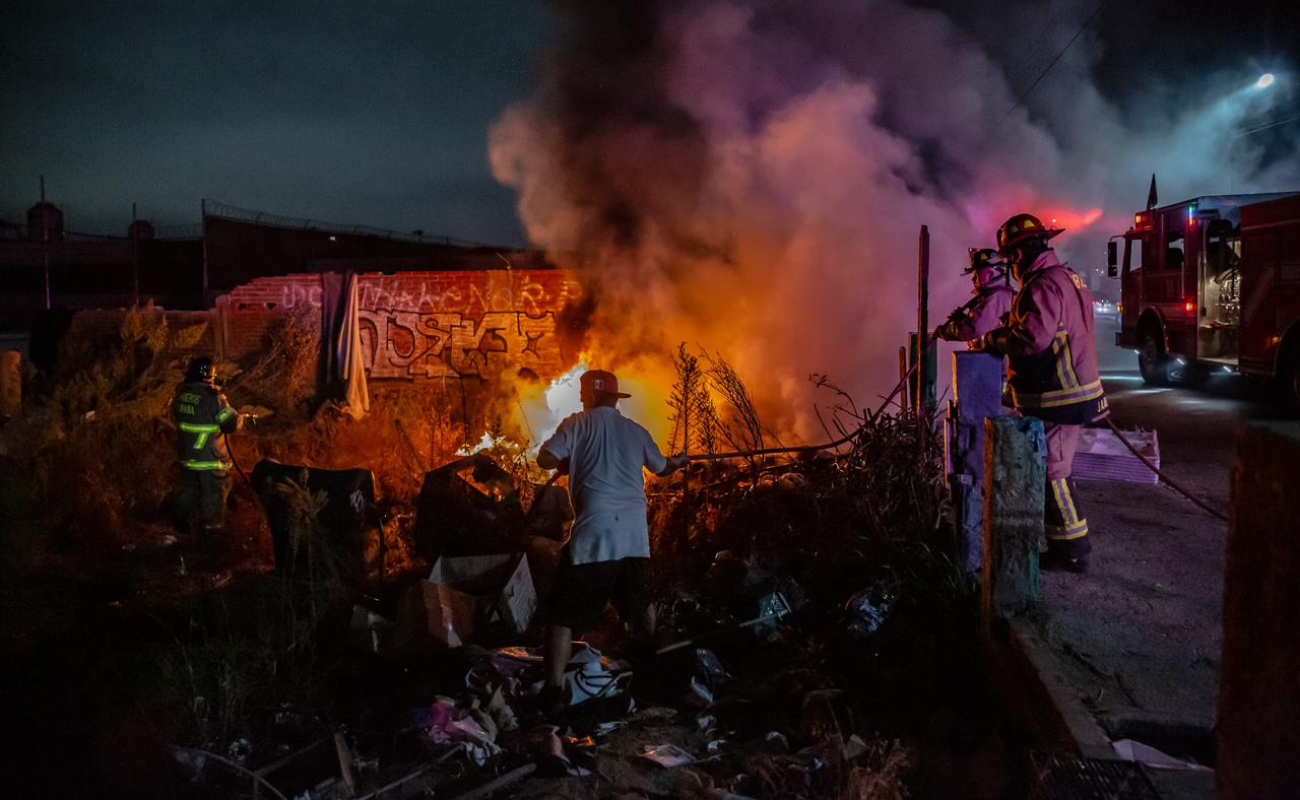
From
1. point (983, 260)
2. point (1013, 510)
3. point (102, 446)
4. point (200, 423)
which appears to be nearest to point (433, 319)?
point (102, 446)

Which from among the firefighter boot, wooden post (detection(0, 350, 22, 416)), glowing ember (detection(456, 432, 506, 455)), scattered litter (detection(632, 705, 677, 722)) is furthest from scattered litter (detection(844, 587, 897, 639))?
wooden post (detection(0, 350, 22, 416))

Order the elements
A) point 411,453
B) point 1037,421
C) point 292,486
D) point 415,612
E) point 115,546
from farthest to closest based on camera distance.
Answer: point 411,453 < point 115,546 < point 292,486 < point 415,612 < point 1037,421

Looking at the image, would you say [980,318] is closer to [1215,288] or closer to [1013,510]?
[1013,510]

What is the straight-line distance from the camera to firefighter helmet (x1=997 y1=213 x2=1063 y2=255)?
486 cm

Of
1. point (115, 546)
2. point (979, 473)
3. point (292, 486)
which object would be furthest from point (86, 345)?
point (979, 473)

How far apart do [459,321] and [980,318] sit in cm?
938

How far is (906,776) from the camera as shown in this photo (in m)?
3.39

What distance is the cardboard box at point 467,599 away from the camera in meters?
4.71

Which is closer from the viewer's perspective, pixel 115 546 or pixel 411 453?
pixel 115 546

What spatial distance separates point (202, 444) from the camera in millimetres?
7051

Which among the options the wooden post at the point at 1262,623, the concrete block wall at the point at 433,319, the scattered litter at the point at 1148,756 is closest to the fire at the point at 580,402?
the concrete block wall at the point at 433,319

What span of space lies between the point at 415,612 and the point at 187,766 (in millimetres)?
1323

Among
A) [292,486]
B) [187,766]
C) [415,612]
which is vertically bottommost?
[187,766]

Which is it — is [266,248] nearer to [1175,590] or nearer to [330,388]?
[330,388]
